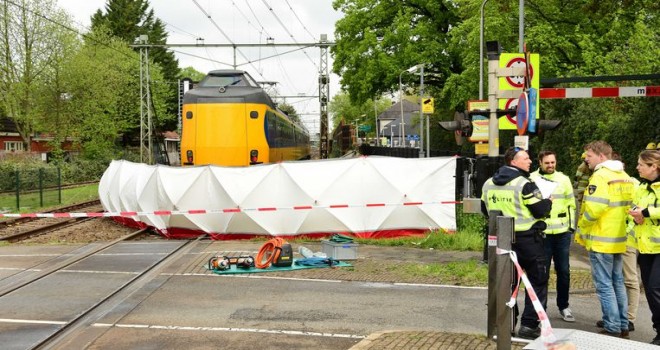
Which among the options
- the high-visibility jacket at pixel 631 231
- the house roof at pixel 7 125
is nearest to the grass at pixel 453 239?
the high-visibility jacket at pixel 631 231

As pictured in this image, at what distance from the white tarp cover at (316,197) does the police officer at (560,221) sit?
23.5 feet

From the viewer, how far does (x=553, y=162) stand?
748cm

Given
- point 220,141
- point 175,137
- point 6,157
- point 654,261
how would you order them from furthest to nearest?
point 175,137
point 6,157
point 220,141
point 654,261

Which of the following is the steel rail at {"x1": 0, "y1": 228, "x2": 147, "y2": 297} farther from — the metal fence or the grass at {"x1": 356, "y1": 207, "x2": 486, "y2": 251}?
the metal fence

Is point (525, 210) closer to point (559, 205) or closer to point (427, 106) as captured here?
point (559, 205)

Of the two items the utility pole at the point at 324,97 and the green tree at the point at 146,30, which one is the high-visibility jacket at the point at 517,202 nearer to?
the utility pole at the point at 324,97

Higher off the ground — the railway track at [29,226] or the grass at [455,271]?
the grass at [455,271]

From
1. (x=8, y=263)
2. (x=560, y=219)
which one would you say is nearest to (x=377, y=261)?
(x=560, y=219)

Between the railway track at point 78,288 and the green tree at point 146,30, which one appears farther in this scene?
the green tree at point 146,30

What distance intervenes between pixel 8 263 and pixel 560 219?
9.18 meters

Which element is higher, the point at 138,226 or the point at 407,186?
the point at 407,186

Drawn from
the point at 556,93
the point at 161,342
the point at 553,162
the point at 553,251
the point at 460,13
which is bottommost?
the point at 161,342

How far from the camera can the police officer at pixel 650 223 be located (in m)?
6.41

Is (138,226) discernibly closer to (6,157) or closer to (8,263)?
(8,263)
